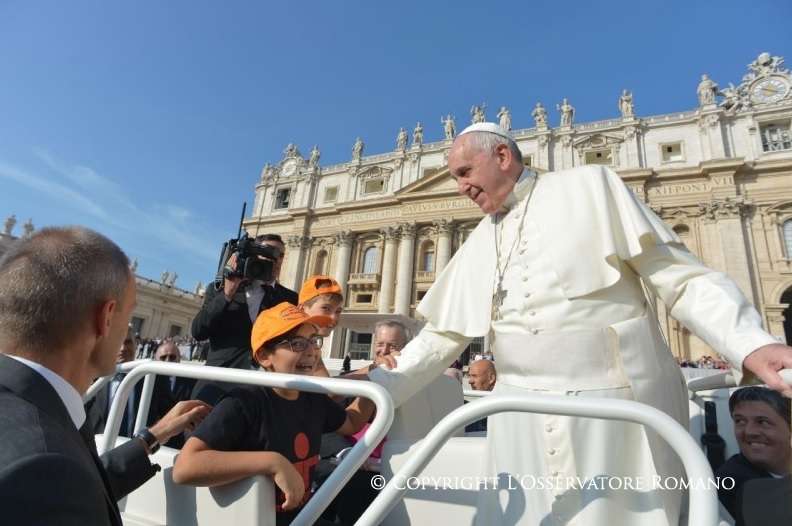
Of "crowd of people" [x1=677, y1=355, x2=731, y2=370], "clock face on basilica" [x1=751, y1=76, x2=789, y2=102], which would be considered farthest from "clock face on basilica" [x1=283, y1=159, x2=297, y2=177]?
"clock face on basilica" [x1=751, y1=76, x2=789, y2=102]

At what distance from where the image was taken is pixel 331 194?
33719 millimetres

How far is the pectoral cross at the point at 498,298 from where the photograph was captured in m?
1.94

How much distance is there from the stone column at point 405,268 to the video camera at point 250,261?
22.6 meters

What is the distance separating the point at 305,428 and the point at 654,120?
2938 centimetres

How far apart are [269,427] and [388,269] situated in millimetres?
26182

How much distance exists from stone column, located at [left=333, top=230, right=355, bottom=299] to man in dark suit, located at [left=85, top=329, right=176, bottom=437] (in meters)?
25.0

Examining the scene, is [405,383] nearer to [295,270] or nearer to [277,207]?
[295,270]

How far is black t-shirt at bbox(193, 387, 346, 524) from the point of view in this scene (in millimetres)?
1662

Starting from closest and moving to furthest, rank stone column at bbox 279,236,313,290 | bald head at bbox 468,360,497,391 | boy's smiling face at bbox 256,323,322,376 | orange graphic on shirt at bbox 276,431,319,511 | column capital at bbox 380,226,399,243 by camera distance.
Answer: orange graphic on shirt at bbox 276,431,319,511 → boy's smiling face at bbox 256,323,322,376 → bald head at bbox 468,360,497,391 → column capital at bbox 380,226,399,243 → stone column at bbox 279,236,313,290

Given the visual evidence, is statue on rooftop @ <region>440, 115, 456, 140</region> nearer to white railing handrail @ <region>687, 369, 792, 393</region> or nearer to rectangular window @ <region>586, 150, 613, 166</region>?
rectangular window @ <region>586, 150, 613, 166</region>

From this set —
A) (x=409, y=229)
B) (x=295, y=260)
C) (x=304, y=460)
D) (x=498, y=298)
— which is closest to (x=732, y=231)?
(x=409, y=229)

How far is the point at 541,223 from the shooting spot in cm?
193

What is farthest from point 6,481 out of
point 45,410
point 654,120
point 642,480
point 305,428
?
point 654,120

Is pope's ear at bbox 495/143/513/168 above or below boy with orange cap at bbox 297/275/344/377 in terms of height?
above
